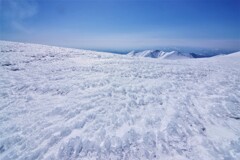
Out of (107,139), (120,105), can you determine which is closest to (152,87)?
(120,105)

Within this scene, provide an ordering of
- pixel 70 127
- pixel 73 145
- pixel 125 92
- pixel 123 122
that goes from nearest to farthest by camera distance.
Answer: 1. pixel 73 145
2. pixel 70 127
3. pixel 123 122
4. pixel 125 92

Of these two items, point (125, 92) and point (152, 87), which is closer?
point (125, 92)

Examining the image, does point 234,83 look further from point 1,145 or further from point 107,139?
point 1,145

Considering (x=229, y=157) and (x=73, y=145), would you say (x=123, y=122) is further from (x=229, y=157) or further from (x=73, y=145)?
(x=229, y=157)

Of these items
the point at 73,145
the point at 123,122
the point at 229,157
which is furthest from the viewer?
the point at 123,122

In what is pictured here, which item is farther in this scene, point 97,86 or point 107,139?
point 97,86

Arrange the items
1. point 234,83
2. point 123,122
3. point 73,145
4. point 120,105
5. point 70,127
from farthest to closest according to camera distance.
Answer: point 234,83 < point 120,105 < point 123,122 < point 70,127 < point 73,145

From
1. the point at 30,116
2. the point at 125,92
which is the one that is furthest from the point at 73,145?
the point at 125,92
